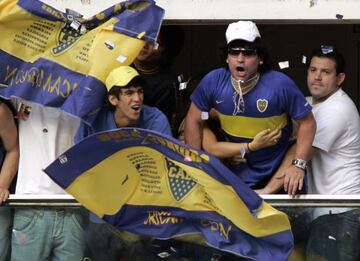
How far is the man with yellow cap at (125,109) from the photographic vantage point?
553cm

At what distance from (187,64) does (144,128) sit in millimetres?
2703

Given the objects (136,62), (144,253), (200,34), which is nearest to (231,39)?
(136,62)

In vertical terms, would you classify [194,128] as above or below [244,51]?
below

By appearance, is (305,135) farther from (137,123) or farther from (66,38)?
(66,38)

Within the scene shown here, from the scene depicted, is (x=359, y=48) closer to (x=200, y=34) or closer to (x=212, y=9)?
(x=200, y=34)

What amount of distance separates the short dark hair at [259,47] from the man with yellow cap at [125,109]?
1.74 ft

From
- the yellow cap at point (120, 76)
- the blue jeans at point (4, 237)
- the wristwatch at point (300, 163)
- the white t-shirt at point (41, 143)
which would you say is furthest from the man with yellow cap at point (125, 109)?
the wristwatch at point (300, 163)

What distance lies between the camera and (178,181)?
541 centimetres

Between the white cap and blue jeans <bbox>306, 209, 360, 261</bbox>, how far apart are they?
3.28 ft

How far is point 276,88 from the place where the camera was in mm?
5496

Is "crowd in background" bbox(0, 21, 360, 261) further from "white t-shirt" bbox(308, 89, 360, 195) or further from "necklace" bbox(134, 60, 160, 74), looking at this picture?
"necklace" bbox(134, 60, 160, 74)

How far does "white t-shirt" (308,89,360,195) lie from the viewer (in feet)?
18.4

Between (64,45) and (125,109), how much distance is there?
55 cm

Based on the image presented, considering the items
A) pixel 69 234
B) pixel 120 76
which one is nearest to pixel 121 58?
pixel 120 76
